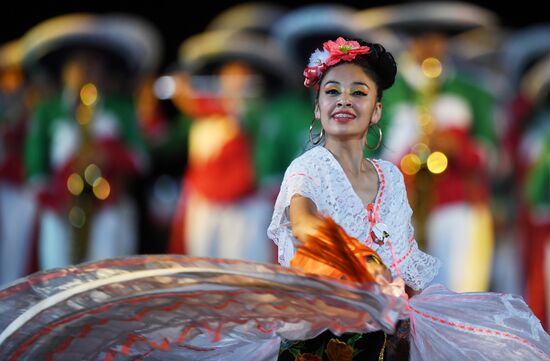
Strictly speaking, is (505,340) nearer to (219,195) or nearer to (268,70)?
(219,195)

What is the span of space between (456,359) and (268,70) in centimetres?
735

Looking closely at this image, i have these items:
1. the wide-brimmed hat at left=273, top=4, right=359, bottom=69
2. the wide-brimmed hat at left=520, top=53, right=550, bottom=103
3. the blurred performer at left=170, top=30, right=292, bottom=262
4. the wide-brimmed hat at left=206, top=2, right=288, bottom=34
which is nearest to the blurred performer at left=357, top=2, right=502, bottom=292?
the wide-brimmed hat at left=273, top=4, right=359, bottom=69

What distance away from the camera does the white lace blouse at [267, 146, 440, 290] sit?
14.2ft

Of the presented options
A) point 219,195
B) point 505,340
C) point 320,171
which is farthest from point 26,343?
point 219,195

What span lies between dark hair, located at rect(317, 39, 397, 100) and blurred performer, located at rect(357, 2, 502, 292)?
5.07 m

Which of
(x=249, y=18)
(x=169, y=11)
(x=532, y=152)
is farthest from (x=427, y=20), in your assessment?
(x=169, y=11)

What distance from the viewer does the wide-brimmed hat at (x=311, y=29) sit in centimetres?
1052

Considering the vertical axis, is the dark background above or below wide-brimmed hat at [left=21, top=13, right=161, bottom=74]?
above

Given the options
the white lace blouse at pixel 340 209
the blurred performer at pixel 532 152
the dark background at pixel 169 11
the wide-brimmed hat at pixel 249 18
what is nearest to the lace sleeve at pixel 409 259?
the white lace blouse at pixel 340 209

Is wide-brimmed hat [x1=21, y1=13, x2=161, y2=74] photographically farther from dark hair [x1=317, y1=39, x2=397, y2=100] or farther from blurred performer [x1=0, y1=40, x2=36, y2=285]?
dark hair [x1=317, y1=39, x2=397, y2=100]

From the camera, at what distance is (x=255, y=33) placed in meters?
12.6

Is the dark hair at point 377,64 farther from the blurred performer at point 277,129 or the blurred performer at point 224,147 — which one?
the blurred performer at point 224,147

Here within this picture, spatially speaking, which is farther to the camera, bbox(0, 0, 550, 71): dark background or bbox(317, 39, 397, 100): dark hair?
bbox(0, 0, 550, 71): dark background

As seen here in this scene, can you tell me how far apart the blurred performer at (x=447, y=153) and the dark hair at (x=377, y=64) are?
5.07 m
